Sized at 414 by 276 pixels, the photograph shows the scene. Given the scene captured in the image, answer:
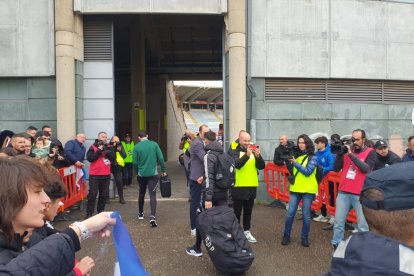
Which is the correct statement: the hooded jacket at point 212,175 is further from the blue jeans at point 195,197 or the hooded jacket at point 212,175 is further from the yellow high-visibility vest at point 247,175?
the blue jeans at point 195,197

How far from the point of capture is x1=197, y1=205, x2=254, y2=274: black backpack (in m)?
4.69

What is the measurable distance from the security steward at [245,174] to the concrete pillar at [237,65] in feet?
9.79

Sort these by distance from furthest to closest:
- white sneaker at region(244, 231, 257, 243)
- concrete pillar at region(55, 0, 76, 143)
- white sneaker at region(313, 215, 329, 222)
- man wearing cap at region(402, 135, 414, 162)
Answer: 1. concrete pillar at region(55, 0, 76, 143)
2. white sneaker at region(313, 215, 329, 222)
3. man wearing cap at region(402, 135, 414, 162)
4. white sneaker at region(244, 231, 257, 243)

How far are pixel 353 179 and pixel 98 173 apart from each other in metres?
4.98

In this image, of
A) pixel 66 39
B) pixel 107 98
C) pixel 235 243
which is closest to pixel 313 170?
pixel 235 243

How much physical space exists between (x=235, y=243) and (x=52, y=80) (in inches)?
267

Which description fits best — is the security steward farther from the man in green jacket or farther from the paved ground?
the man in green jacket

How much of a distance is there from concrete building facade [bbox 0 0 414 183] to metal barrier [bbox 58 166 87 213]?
139cm

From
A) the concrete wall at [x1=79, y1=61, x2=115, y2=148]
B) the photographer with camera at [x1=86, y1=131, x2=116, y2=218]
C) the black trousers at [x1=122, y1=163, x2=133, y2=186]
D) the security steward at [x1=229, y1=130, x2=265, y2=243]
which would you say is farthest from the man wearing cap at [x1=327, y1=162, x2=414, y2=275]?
the black trousers at [x1=122, y1=163, x2=133, y2=186]

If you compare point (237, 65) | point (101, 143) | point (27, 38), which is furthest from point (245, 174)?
point (27, 38)

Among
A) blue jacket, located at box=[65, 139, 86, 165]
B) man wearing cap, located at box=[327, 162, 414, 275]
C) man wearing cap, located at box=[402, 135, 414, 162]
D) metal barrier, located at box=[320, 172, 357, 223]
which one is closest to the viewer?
man wearing cap, located at box=[327, 162, 414, 275]

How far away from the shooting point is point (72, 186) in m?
8.09

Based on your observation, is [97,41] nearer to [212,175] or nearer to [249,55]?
[249,55]

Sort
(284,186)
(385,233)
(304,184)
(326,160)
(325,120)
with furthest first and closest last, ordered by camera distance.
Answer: (325,120) < (284,186) < (326,160) < (304,184) < (385,233)
